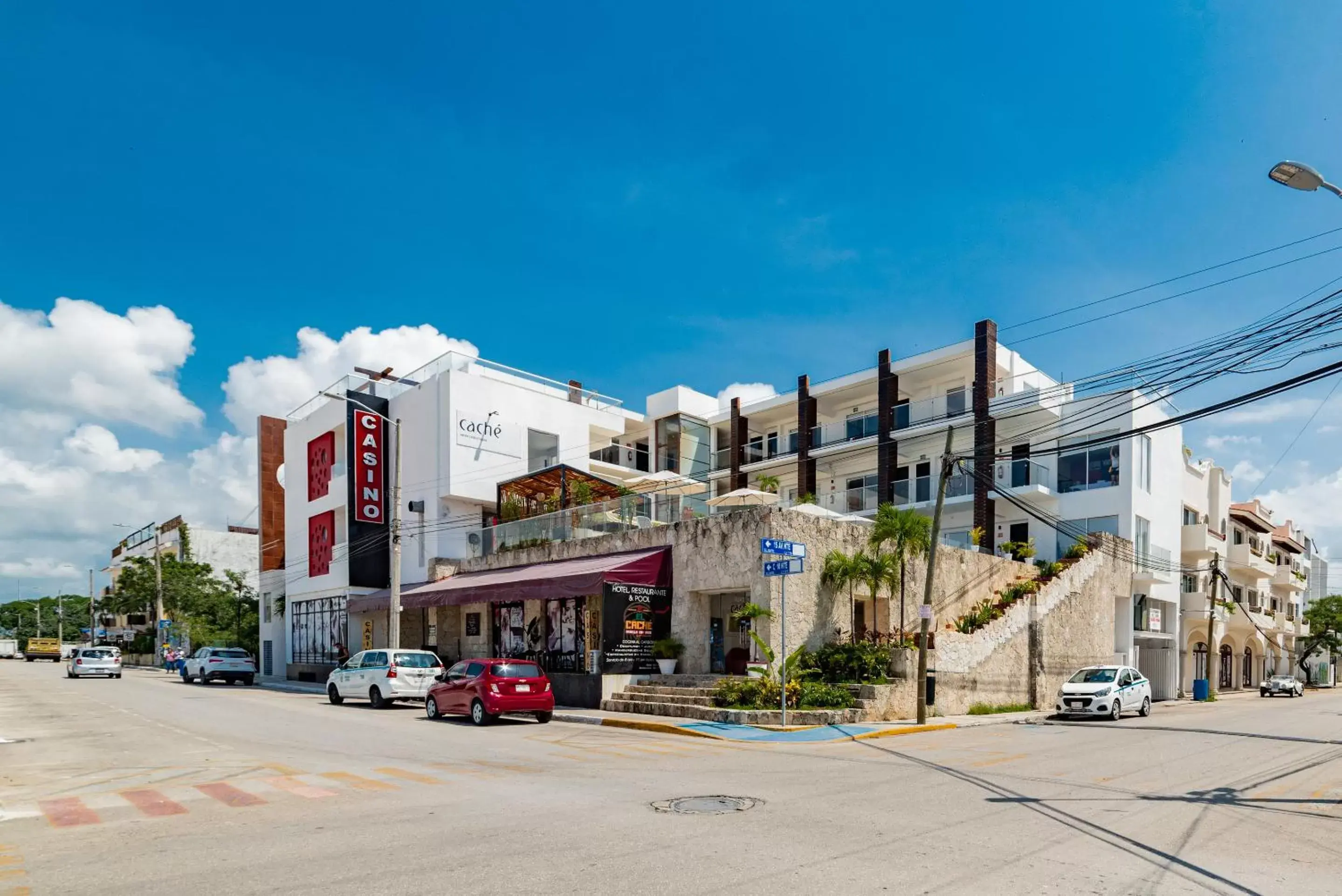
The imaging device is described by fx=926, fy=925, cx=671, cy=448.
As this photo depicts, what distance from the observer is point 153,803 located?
1052 centimetres

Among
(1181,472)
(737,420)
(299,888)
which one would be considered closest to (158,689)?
(737,420)

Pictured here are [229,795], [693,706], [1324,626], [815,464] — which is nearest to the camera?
[229,795]

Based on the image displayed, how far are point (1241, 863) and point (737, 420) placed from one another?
38.6 meters

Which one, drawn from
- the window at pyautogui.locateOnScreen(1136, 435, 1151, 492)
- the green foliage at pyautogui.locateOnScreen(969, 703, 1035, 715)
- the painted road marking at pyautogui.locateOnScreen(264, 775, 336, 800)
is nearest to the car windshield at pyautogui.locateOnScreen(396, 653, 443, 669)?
the painted road marking at pyautogui.locateOnScreen(264, 775, 336, 800)

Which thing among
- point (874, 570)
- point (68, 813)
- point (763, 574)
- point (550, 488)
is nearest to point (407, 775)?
point (68, 813)

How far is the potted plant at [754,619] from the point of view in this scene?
70.7 ft

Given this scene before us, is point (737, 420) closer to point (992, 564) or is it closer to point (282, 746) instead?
point (992, 564)

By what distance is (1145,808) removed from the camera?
1029cm

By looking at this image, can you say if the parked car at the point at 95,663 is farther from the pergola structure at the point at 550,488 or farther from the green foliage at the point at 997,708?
the green foliage at the point at 997,708

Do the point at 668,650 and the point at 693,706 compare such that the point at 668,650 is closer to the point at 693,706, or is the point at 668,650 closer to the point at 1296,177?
the point at 693,706

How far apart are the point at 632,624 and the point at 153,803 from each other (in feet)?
50.7

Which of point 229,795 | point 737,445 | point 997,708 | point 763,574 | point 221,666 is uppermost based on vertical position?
point 737,445

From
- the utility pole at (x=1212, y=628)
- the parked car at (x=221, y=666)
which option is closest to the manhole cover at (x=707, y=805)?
the parked car at (x=221, y=666)

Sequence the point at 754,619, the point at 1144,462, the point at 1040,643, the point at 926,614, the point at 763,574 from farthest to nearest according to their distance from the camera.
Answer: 1. the point at 1144,462
2. the point at 1040,643
3. the point at 754,619
4. the point at 763,574
5. the point at 926,614
